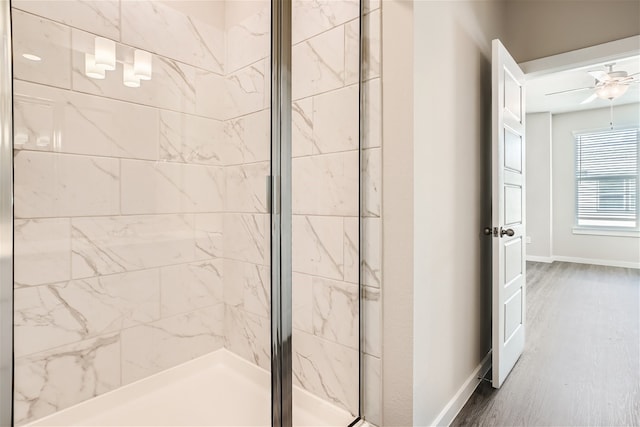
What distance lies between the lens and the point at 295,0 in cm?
143

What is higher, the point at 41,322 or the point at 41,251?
the point at 41,251

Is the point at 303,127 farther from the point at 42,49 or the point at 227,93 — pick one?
the point at 42,49

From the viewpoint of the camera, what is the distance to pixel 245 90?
1.95 m

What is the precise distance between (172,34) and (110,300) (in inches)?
57.9

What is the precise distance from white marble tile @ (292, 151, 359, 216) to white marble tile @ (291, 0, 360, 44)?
1.67 ft

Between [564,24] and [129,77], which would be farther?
[564,24]

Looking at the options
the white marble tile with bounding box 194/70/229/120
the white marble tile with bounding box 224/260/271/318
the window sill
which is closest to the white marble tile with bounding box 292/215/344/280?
the white marble tile with bounding box 224/260/271/318

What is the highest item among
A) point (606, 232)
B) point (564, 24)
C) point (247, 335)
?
point (564, 24)

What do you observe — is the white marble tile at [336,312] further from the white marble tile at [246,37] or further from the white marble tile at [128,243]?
the white marble tile at [246,37]

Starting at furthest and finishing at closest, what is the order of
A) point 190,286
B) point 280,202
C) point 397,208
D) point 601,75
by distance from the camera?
point 601,75 < point 190,286 < point 397,208 < point 280,202

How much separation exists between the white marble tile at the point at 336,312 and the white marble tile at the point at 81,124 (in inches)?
46.1

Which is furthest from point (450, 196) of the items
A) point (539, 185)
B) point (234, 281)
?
point (539, 185)

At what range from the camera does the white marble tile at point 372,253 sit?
150cm

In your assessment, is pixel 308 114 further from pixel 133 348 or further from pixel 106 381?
pixel 106 381
